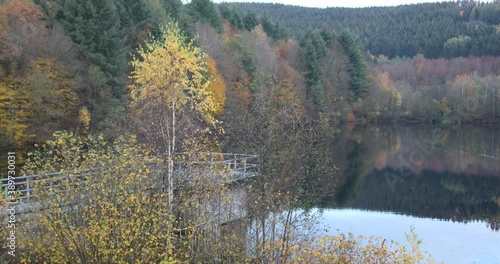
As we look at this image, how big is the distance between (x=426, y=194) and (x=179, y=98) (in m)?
30.1

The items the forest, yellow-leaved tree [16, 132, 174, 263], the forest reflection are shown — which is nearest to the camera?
yellow-leaved tree [16, 132, 174, 263]

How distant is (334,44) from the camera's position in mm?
112875

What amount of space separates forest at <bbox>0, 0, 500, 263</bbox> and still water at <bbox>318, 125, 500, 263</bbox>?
6.90 meters

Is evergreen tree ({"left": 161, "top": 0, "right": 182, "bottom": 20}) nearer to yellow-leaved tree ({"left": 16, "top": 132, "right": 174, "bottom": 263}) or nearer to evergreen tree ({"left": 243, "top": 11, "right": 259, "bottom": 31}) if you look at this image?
evergreen tree ({"left": 243, "top": 11, "right": 259, "bottom": 31})

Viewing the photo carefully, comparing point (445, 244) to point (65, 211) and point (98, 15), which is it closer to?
point (65, 211)

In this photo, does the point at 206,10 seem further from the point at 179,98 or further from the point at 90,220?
the point at 90,220

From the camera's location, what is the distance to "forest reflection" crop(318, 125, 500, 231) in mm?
37375

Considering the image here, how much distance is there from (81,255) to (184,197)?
463 centimetres

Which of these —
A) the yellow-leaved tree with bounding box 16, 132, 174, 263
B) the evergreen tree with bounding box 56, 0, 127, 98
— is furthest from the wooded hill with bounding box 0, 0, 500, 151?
the yellow-leaved tree with bounding box 16, 132, 174, 263

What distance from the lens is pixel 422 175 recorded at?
51156 mm

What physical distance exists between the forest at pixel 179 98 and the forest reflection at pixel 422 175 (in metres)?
6.87

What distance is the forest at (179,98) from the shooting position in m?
15.5

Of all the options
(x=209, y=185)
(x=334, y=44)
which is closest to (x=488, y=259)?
(x=209, y=185)

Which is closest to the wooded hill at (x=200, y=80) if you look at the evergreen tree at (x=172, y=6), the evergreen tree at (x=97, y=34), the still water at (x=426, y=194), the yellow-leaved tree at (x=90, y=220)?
the evergreen tree at (x=97, y=34)
